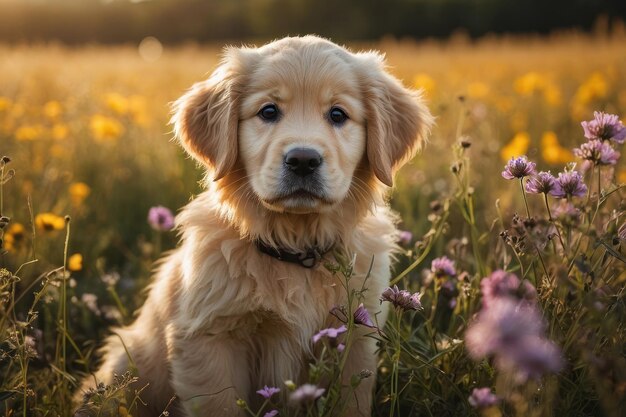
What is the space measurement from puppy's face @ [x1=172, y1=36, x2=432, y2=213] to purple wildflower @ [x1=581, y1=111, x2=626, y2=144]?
805mm

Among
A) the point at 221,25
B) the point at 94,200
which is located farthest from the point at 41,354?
the point at 221,25

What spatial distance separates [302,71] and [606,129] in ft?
3.62

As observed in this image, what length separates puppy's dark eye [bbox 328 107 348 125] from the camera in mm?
2441

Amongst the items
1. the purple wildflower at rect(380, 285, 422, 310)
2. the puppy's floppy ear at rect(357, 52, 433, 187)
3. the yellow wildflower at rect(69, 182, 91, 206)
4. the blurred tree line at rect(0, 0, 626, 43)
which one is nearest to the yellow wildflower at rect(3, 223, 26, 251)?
the yellow wildflower at rect(69, 182, 91, 206)

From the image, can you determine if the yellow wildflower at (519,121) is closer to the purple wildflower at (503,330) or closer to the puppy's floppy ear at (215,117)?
the puppy's floppy ear at (215,117)

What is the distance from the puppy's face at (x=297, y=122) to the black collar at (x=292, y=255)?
0.59 feet

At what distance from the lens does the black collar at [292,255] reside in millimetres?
2373

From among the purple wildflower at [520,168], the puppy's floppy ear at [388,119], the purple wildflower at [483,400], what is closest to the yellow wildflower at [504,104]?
the puppy's floppy ear at [388,119]

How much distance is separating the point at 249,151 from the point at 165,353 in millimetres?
887

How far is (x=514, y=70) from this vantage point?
941cm

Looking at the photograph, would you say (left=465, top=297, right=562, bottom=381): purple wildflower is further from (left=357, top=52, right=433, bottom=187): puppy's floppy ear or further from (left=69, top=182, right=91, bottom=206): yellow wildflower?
(left=69, top=182, right=91, bottom=206): yellow wildflower

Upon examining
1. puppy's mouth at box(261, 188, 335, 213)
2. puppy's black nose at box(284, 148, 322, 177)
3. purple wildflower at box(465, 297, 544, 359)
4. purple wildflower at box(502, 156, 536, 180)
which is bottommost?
puppy's mouth at box(261, 188, 335, 213)

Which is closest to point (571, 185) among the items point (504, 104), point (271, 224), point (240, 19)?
point (271, 224)

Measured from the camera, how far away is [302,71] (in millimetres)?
2371
